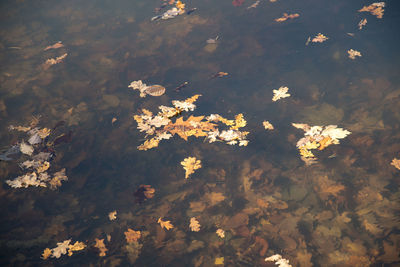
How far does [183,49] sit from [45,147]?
327 centimetres

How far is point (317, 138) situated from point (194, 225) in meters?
2.11

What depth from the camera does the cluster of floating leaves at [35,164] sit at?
→ 359 cm

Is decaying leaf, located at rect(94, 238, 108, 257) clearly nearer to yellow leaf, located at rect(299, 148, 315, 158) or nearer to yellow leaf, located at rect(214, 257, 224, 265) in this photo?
yellow leaf, located at rect(214, 257, 224, 265)

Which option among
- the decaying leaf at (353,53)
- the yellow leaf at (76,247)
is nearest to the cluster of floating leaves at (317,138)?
the decaying leaf at (353,53)

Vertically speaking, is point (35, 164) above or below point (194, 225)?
above

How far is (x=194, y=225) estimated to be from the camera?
299 centimetres

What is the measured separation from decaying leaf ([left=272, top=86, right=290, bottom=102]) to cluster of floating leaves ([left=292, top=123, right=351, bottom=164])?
77 cm

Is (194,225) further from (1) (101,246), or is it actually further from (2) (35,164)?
(2) (35,164)

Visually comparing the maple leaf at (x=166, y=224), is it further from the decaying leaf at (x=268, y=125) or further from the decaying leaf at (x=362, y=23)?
the decaying leaf at (x=362, y=23)

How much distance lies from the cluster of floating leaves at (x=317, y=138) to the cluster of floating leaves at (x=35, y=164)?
3.40 metres

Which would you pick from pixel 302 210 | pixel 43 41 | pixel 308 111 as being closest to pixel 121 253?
pixel 302 210

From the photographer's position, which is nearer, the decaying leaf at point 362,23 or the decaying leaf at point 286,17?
the decaying leaf at point 362,23

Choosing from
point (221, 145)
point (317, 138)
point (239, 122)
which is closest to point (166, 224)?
point (221, 145)

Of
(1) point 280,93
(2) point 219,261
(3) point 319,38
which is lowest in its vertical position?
(2) point 219,261
